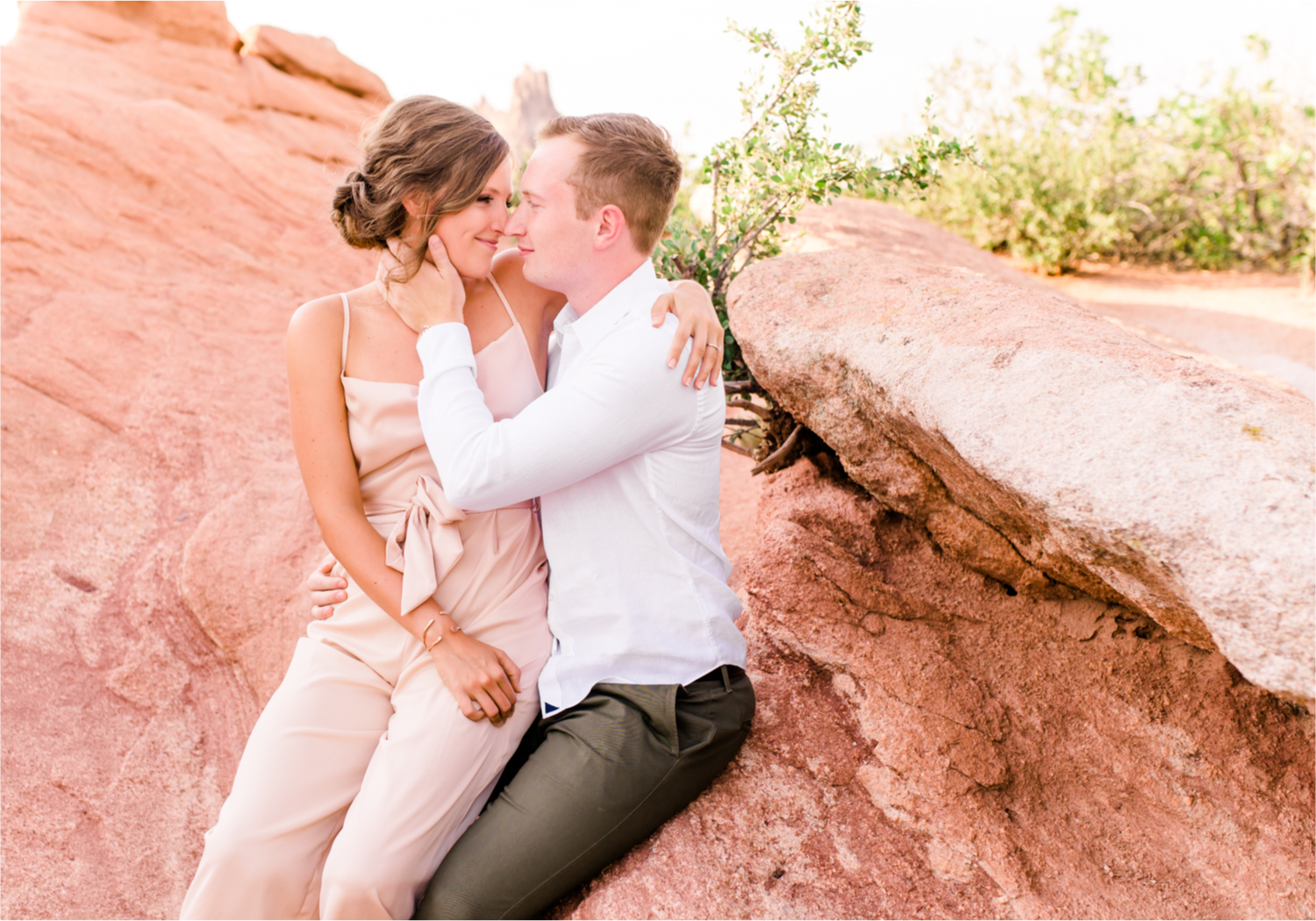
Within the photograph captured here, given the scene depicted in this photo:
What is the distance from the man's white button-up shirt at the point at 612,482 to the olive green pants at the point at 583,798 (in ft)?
0.28

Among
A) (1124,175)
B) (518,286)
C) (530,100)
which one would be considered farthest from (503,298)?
(530,100)

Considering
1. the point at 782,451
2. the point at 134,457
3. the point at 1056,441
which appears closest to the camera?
the point at 1056,441

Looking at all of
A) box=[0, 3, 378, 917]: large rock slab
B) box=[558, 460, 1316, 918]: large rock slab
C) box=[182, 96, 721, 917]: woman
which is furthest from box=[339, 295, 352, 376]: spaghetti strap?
box=[0, 3, 378, 917]: large rock slab

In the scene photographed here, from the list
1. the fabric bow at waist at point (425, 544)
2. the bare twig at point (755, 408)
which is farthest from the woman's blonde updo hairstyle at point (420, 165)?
the bare twig at point (755, 408)

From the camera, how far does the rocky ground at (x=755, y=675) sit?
2414 mm

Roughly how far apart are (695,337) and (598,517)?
0.55 m

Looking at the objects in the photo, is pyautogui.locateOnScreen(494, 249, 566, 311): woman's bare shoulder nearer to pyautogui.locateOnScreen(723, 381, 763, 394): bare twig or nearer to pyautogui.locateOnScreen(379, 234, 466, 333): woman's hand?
pyautogui.locateOnScreen(379, 234, 466, 333): woman's hand

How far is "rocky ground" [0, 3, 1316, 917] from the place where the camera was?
7.92ft

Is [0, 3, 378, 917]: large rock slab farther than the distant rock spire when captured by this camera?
No

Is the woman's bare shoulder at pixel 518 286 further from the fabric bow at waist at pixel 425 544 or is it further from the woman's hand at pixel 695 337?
the fabric bow at waist at pixel 425 544

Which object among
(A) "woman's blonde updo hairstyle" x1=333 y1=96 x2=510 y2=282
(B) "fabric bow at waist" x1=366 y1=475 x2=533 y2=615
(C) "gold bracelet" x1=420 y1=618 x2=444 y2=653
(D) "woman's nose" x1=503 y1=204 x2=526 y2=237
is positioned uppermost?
(A) "woman's blonde updo hairstyle" x1=333 y1=96 x2=510 y2=282

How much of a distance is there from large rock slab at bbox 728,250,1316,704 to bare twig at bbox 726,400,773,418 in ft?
2.63

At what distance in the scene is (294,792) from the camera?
2.28 m

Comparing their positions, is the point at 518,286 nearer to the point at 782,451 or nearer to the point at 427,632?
the point at 427,632
